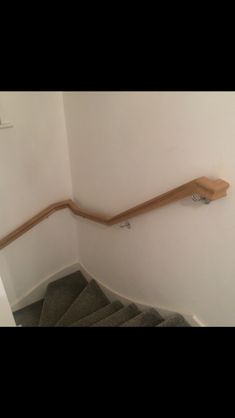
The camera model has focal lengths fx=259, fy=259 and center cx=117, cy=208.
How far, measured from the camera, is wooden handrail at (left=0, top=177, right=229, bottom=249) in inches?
43.6

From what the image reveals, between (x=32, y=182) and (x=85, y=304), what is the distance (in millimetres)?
1180

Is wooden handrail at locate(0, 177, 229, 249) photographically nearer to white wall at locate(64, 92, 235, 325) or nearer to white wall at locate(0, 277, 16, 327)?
white wall at locate(64, 92, 235, 325)

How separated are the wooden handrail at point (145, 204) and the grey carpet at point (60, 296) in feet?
2.52

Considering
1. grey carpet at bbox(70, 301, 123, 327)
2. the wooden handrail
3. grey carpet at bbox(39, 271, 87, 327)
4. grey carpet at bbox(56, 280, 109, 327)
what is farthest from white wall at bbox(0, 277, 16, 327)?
grey carpet at bbox(39, 271, 87, 327)

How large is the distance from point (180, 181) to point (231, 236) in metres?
0.37

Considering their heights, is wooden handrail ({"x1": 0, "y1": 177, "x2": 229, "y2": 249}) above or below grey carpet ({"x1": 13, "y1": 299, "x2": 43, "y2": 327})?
above

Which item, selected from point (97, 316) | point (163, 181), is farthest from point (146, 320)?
point (163, 181)

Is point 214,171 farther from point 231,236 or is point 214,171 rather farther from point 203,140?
point 231,236

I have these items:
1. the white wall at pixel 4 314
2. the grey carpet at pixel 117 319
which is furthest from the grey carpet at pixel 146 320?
the white wall at pixel 4 314

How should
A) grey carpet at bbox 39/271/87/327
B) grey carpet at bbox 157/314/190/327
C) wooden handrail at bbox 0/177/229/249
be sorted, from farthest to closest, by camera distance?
1. grey carpet at bbox 39/271/87/327
2. grey carpet at bbox 157/314/190/327
3. wooden handrail at bbox 0/177/229/249
